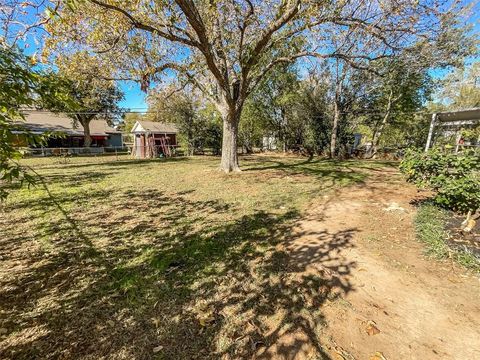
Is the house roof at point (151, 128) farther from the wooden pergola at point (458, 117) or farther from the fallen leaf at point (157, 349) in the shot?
the fallen leaf at point (157, 349)

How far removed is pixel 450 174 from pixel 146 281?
20.1 ft

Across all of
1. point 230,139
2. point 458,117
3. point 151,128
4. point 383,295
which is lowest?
point 383,295

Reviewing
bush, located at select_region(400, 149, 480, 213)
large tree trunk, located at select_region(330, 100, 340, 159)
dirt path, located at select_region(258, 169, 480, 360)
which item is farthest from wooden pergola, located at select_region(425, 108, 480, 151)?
dirt path, located at select_region(258, 169, 480, 360)

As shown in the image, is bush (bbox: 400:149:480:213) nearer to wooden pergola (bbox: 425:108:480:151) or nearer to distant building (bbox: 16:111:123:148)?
wooden pergola (bbox: 425:108:480:151)

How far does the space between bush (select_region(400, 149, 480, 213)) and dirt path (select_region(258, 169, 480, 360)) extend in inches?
37.0

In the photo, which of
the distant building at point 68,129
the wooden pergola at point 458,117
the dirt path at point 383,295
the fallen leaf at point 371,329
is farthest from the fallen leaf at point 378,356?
the distant building at point 68,129

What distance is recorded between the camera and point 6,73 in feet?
5.69

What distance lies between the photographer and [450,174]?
507 cm

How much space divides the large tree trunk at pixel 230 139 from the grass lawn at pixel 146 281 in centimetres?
507

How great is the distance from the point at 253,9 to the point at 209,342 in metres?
8.96

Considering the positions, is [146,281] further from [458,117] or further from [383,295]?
[458,117]

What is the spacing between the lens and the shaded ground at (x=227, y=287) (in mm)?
2260

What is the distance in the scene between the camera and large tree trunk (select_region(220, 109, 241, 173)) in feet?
35.9


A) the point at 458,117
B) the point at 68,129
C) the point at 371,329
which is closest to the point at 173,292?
the point at 371,329
